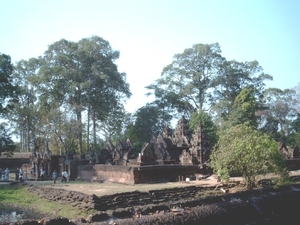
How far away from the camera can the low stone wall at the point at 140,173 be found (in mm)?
21123

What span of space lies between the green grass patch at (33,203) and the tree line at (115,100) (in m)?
12.4

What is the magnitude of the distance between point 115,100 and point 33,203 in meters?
25.1

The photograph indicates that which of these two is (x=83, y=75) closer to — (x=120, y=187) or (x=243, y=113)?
(x=243, y=113)

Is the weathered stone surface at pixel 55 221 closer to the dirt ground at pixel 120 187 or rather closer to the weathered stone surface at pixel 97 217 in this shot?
the weathered stone surface at pixel 97 217

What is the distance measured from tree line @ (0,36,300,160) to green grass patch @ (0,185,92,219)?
12.4 metres

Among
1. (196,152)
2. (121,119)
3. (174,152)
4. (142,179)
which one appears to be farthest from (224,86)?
(142,179)

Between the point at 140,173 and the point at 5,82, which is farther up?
the point at 5,82

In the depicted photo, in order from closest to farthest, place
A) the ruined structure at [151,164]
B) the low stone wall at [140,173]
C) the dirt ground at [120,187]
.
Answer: the dirt ground at [120,187] → the low stone wall at [140,173] → the ruined structure at [151,164]

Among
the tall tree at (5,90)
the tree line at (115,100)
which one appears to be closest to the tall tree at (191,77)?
the tree line at (115,100)

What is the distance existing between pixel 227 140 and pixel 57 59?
28.7m

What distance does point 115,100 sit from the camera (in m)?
43.8

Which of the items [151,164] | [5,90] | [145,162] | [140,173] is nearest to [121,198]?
[140,173]

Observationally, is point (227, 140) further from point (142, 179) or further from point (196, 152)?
point (196, 152)

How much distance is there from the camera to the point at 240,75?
49.6 metres
